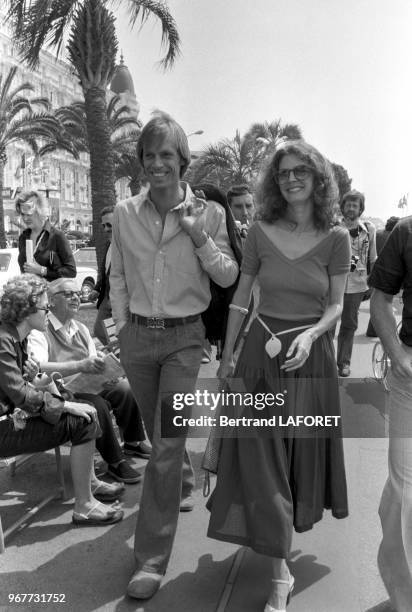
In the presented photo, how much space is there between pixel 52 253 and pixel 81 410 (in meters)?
2.58

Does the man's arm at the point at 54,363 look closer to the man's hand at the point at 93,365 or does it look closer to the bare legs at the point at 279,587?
the man's hand at the point at 93,365

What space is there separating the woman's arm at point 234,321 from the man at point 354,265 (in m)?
4.01

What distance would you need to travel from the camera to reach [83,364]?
3830 mm

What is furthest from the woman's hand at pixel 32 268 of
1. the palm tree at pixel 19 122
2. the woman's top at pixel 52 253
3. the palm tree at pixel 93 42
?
the palm tree at pixel 19 122

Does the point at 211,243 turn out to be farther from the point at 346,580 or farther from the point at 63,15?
the point at 63,15

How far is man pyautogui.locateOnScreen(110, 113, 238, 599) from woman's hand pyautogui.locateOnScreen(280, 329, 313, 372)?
497mm

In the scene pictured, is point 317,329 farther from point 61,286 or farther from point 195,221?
point 61,286

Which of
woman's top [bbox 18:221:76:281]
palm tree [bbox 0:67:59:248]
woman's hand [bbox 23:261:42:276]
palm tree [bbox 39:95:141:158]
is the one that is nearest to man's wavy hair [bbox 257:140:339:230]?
woman's hand [bbox 23:261:42:276]

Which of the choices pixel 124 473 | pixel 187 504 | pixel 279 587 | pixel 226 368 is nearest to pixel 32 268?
pixel 124 473

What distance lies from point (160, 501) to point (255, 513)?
46cm

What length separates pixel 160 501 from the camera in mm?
2752

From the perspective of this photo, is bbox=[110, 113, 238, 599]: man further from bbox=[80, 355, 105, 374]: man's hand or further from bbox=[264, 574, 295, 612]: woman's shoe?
bbox=[80, 355, 105, 374]: man's hand

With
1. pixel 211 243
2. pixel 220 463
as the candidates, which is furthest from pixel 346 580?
pixel 211 243

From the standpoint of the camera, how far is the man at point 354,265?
664 centimetres
